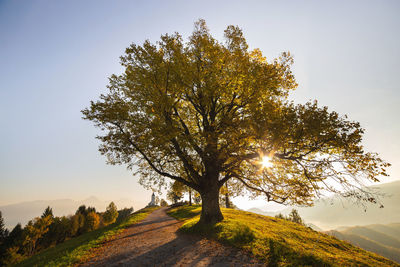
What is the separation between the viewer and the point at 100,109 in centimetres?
1095

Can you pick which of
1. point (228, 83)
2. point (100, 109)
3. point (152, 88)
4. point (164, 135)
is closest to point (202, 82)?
point (228, 83)

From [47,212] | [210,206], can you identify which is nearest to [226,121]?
[210,206]

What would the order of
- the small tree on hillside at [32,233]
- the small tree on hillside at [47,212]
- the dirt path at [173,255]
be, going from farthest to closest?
the small tree on hillside at [47,212], the small tree on hillside at [32,233], the dirt path at [173,255]

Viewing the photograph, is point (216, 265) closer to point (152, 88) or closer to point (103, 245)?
point (103, 245)

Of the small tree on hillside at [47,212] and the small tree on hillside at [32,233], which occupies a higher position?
the small tree on hillside at [47,212]

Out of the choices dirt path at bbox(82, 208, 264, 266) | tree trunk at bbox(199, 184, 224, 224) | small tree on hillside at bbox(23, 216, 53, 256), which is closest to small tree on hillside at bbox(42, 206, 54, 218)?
small tree on hillside at bbox(23, 216, 53, 256)

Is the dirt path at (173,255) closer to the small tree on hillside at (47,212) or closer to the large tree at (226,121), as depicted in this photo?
the large tree at (226,121)

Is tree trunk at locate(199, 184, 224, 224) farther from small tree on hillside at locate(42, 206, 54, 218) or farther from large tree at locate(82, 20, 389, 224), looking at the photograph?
small tree on hillside at locate(42, 206, 54, 218)

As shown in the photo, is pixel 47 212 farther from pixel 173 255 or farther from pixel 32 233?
pixel 173 255

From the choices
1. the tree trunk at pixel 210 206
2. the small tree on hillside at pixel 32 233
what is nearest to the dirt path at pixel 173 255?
the tree trunk at pixel 210 206

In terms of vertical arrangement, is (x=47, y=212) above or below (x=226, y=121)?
below

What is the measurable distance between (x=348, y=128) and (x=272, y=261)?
804 centimetres

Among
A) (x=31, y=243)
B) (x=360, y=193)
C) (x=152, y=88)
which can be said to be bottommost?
(x=31, y=243)

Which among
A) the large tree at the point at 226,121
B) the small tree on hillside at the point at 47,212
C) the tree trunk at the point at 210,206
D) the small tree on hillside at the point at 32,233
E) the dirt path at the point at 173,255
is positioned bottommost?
the small tree on hillside at the point at 32,233
